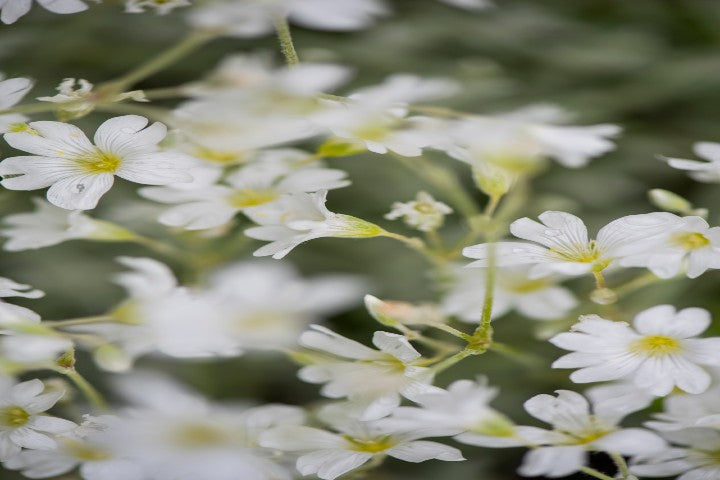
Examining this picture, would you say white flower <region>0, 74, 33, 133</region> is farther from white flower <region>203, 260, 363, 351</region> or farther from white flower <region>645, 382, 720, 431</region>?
white flower <region>645, 382, 720, 431</region>

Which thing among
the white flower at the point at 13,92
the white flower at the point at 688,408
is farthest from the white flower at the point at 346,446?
the white flower at the point at 13,92

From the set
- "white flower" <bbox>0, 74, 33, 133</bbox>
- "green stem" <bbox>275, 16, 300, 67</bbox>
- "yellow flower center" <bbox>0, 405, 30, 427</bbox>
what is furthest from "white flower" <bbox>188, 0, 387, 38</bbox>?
"yellow flower center" <bbox>0, 405, 30, 427</bbox>

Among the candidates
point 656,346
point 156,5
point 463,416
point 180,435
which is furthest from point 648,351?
point 156,5

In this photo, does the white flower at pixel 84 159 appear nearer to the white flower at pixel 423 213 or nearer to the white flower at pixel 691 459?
the white flower at pixel 423 213

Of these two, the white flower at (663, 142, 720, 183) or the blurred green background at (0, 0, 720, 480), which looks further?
the blurred green background at (0, 0, 720, 480)

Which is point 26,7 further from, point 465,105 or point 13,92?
point 465,105

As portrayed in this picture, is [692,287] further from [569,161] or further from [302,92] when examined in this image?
[302,92]

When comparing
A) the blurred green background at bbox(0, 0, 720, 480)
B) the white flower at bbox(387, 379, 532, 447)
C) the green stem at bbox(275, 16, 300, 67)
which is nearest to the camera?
the white flower at bbox(387, 379, 532, 447)

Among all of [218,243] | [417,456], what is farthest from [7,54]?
[417,456]
